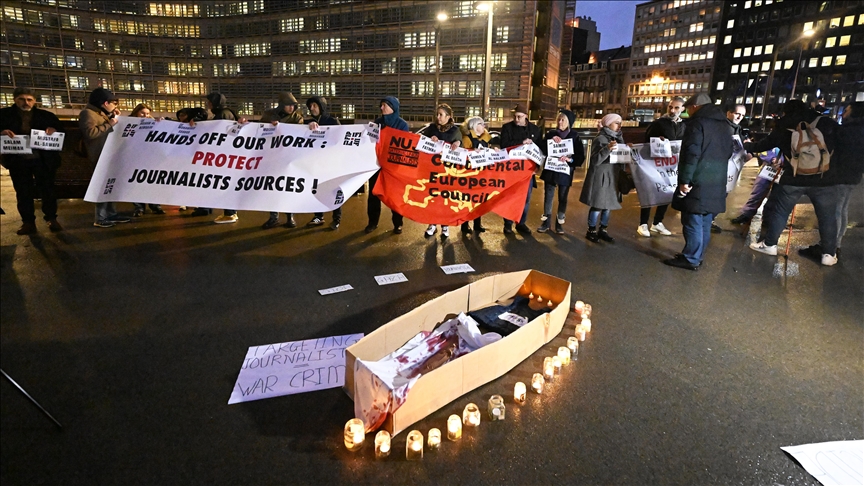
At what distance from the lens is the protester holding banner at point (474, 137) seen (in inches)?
295

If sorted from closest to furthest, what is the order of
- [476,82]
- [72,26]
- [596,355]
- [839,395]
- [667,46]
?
[839,395] → [596,355] → [476,82] → [72,26] → [667,46]

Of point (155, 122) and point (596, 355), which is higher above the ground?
point (155, 122)

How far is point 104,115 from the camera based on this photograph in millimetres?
7297

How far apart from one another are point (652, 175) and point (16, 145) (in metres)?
9.89

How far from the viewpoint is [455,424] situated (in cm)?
280

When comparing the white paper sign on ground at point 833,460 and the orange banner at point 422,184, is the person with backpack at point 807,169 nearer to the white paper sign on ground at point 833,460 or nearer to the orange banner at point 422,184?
the orange banner at point 422,184

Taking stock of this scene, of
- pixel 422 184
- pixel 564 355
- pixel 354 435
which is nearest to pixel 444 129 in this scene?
pixel 422 184

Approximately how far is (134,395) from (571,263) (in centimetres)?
519

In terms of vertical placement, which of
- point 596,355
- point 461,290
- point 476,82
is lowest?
point 596,355

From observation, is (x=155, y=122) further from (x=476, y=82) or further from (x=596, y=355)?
(x=476, y=82)

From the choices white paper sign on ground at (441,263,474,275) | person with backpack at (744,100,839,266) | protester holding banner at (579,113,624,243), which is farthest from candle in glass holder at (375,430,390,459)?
person with backpack at (744,100,839,266)

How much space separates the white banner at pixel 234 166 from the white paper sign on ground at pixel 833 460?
17.3 feet

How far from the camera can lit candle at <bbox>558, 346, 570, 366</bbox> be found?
145 inches

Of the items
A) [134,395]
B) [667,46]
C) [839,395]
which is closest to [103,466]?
[134,395]
